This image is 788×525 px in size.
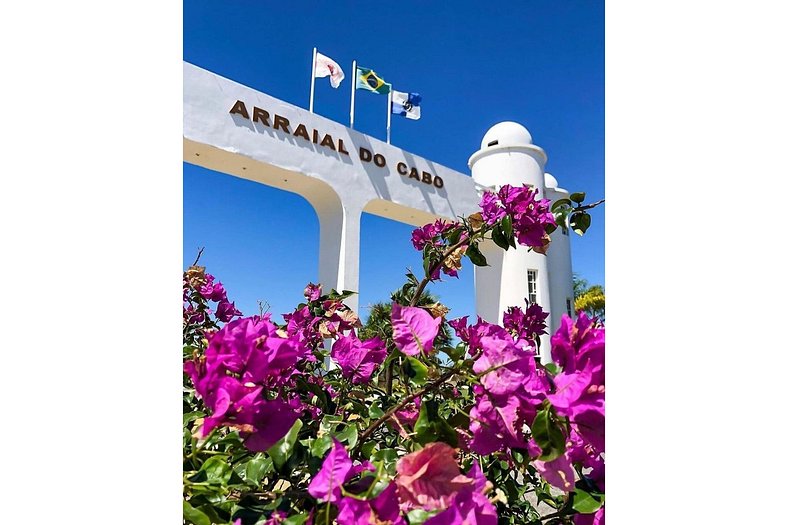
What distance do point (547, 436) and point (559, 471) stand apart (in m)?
0.05

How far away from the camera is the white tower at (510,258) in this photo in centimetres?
549

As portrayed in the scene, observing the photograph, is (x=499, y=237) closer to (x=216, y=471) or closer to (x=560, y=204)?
(x=560, y=204)

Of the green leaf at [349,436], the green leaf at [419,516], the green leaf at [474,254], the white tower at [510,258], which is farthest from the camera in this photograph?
the white tower at [510,258]

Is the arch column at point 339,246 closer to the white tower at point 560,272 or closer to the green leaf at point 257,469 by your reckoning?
the green leaf at point 257,469

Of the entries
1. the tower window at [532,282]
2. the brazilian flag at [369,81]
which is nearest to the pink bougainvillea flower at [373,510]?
the brazilian flag at [369,81]

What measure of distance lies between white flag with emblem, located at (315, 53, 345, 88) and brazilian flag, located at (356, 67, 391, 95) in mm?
261

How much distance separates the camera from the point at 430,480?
27cm

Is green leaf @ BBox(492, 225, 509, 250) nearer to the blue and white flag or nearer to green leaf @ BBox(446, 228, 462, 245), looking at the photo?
green leaf @ BBox(446, 228, 462, 245)

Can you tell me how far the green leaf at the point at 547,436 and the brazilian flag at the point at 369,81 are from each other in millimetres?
4432

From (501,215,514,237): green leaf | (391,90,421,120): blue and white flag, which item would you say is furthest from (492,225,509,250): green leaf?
(391,90,421,120): blue and white flag
